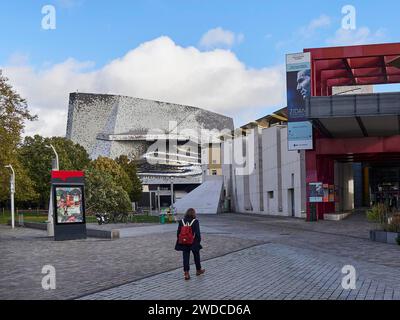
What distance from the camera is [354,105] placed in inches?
1164

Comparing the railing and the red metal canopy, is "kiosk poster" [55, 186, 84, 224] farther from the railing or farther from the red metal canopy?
the red metal canopy

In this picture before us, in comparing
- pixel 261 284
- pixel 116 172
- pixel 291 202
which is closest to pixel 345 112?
pixel 291 202

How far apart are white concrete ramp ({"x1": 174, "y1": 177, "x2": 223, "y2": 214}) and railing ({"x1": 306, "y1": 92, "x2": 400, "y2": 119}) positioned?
32323 mm

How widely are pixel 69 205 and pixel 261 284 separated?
561 inches

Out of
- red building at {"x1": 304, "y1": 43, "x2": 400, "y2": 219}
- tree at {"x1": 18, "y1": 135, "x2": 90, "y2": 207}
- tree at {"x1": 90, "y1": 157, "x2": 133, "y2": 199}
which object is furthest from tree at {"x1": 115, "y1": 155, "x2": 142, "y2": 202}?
red building at {"x1": 304, "y1": 43, "x2": 400, "y2": 219}

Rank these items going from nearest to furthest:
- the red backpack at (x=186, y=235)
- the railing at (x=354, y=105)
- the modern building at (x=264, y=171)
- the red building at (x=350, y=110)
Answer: the red backpack at (x=186, y=235), the railing at (x=354, y=105), the red building at (x=350, y=110), the modern building at (x=264, y=171)

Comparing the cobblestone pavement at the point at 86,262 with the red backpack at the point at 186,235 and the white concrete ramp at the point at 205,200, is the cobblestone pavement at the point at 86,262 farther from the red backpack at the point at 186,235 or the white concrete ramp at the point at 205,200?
the white concrete ramp at the point at 205,200

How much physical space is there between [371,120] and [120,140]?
112731 mm

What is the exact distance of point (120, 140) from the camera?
140 m

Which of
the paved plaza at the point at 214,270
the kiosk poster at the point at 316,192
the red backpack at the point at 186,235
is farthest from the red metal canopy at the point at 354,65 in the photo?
the red backpack at the point at 186,235

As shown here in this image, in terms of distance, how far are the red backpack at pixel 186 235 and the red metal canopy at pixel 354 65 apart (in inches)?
1084

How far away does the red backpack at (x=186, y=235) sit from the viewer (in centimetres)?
1152

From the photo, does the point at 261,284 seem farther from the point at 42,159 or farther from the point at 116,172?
the point at 116,172
